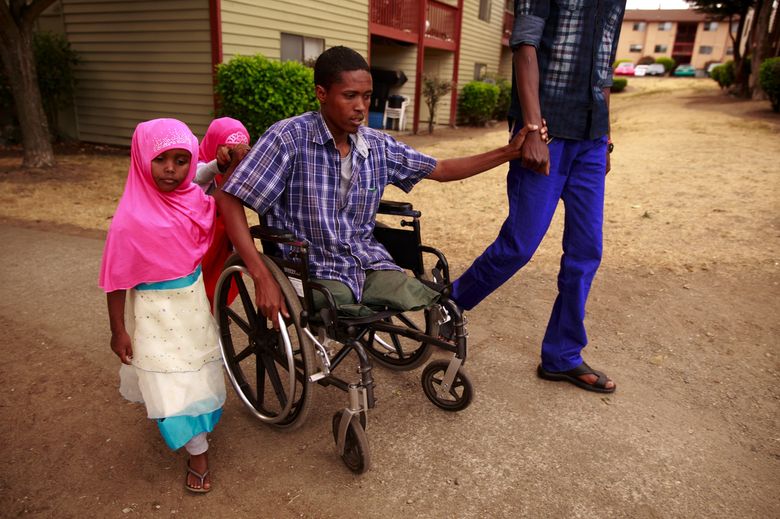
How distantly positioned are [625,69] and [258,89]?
5036 cm

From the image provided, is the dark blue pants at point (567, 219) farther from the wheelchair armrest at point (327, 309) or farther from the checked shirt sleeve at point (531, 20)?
the wheelchair armrest at point (327, 309)

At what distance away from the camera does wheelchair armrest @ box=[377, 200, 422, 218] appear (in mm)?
2527

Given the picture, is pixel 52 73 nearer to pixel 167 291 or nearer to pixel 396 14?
pixel 396 14

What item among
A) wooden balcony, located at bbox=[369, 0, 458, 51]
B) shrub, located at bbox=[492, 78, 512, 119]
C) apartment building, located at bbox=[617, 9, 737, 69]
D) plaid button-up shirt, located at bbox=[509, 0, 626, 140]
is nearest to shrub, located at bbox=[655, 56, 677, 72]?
apartment building, located at bbox=[617, 9, 737, 69]

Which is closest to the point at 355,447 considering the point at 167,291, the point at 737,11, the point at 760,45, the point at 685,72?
the point at 167,291

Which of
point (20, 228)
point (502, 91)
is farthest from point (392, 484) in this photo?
point (502, 91)

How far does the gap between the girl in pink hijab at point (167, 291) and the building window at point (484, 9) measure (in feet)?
66.0

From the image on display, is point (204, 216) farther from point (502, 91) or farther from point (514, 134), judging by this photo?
point (502, 91)

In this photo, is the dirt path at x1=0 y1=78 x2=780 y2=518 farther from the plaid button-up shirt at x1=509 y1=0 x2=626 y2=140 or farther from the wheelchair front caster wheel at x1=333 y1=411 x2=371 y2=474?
the plaid button-up shirt at x1=509 y1=0 x2=626 y2=140

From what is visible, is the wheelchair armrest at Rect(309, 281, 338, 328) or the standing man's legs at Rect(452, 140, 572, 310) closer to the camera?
the wheelchair armrest at Rect(309, 281, 338, 328)

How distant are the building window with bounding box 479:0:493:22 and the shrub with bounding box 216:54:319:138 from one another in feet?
42.1

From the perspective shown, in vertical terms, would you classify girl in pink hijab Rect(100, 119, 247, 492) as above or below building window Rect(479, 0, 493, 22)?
below

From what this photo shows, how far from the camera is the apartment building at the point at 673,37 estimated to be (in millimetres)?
63438

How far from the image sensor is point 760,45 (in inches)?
795
